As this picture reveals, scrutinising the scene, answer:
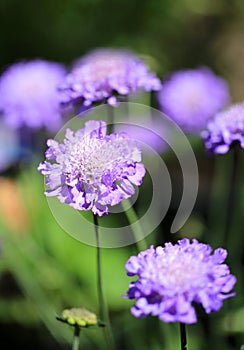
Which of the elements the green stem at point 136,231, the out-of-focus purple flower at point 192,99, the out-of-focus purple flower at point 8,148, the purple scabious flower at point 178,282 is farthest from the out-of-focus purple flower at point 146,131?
the purple scabious flower at point 178,282

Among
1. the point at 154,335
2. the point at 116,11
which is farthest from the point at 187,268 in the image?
the point at 116,11

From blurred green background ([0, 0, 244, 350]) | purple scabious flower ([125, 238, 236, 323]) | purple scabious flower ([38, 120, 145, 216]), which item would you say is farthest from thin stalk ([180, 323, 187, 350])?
blurred green background ([0, 0, 244, 350])

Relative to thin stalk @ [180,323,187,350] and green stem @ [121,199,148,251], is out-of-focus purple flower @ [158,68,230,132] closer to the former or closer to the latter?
green stem @ [121,199,148,251]

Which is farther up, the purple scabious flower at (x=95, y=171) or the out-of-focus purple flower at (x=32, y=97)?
the out-of-focus purple flower at (x=32, y=97)

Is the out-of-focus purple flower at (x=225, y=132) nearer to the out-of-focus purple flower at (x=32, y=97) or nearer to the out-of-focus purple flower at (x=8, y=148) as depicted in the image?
the out-of-focus purple flower at (x=32, y=97)

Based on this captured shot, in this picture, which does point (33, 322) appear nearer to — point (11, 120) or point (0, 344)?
point (0, 344)

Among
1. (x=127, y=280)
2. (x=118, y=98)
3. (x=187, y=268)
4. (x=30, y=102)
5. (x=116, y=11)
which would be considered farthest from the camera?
(x=116, y=11)

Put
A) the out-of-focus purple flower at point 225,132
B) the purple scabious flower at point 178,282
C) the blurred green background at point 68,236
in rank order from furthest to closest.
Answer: the blurred green background at point 68,236 → the out-of-focus purple flower at point 225,132 → the purple scabious flower at point 178,282
